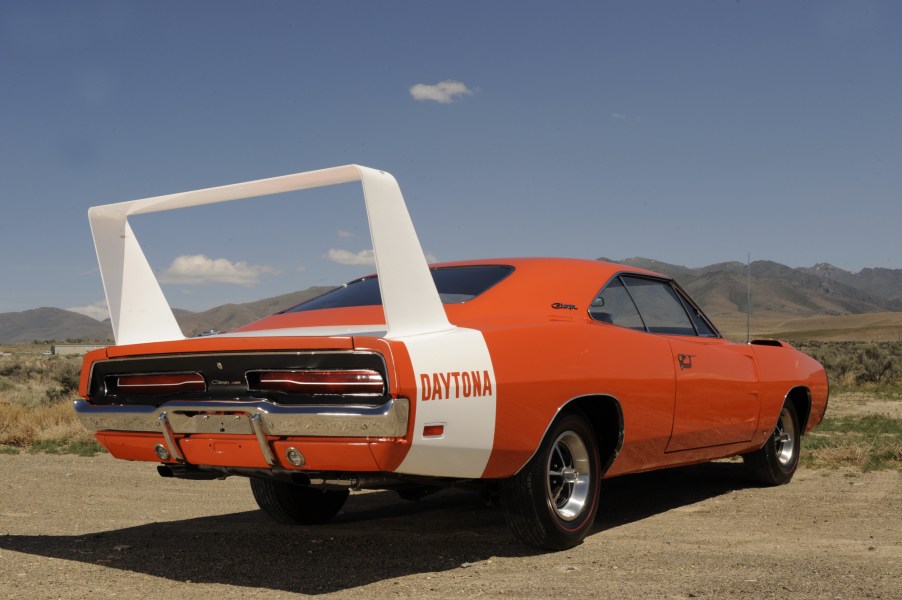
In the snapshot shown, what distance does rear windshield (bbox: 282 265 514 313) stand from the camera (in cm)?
499

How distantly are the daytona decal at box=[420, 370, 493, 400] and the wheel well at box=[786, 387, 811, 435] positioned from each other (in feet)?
13.8

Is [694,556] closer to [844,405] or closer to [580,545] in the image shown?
[580,545]

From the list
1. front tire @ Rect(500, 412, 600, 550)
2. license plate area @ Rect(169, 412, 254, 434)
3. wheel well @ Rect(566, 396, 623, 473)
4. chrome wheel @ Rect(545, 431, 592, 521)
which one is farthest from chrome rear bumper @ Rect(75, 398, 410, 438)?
wheel well @ Rect(566, 396, 623, 473)

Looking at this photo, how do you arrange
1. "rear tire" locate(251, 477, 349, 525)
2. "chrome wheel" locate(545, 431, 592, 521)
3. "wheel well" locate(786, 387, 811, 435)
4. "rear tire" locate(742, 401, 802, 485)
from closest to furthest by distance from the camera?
"chrome wheel" locate(545, 431, 592, 521), "rear tire" locate(251, 477, 349, 525), "rear tire" locate(742, 401, 802, 485), "wheel well" locate(786, 387, 811, 435)

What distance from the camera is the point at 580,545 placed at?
496cm

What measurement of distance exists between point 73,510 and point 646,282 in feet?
13.5

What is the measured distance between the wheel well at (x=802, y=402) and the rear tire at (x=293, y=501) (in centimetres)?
377

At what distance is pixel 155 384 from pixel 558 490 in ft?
6.68

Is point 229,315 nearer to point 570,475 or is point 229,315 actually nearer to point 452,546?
point 452,546

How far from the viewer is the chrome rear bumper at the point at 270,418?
379 cm

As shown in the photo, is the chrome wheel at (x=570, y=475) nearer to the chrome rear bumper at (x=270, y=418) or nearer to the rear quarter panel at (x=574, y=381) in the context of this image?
the rear quarter panel at (x=574, y=381)

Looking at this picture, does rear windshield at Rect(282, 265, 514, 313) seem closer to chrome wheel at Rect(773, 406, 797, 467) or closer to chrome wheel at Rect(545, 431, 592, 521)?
chrome wheel at Rect(545, 431, 592, 521)

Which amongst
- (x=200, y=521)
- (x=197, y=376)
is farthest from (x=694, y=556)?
(x=200, y=521)

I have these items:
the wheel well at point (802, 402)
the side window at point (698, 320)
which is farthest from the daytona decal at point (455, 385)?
the wheel well at point (802, 402)
